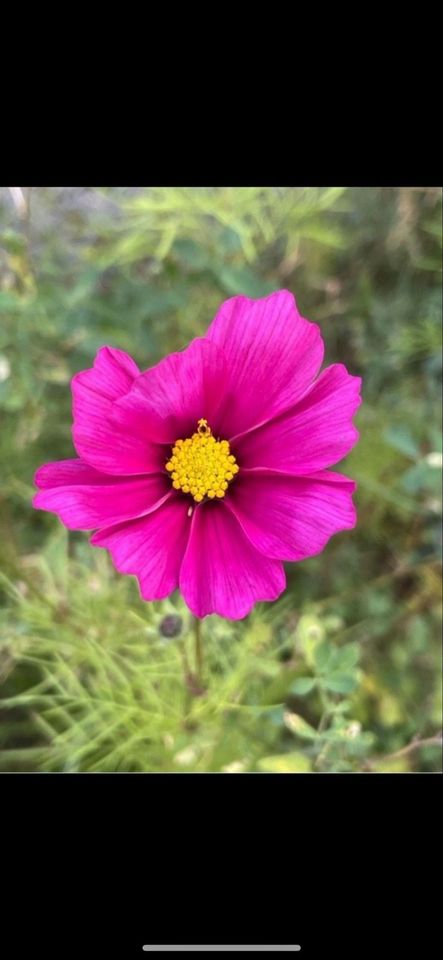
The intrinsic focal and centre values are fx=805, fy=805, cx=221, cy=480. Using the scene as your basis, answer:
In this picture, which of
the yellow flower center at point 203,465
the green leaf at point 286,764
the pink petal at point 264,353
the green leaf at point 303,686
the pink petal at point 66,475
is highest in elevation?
the pink petal at point 264,353

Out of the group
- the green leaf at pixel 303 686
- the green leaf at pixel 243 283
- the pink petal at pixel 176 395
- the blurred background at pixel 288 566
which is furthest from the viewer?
the green leaf at pixel 243 283

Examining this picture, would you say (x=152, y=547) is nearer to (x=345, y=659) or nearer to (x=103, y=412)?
(x=103, y=412)

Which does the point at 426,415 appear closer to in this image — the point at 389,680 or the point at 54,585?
the point at 389,680

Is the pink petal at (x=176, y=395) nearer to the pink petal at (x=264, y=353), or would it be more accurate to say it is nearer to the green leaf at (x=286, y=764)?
the pink petal at (x=264, y=353)

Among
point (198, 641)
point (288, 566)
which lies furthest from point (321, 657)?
point (288, 566)

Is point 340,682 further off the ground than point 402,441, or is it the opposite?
point 402,441

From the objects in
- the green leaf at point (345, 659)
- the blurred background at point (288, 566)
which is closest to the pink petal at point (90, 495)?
the blurred background at point (288, 566)

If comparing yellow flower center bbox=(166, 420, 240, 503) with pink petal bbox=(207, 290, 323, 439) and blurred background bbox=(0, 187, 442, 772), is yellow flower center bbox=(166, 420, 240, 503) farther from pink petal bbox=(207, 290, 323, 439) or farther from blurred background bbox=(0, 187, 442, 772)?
blurred background bbox=(0, 187, 442, 772)
